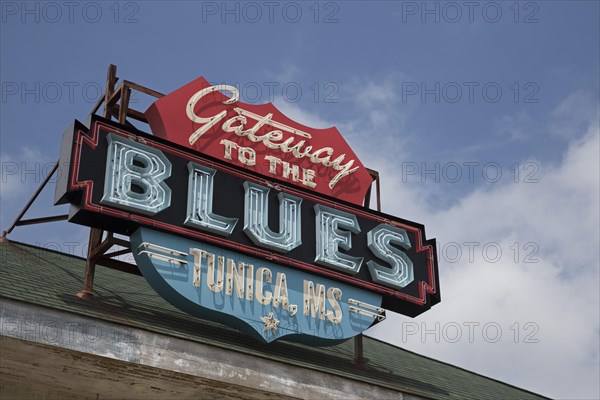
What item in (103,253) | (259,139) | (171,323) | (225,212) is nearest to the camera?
(171,323)

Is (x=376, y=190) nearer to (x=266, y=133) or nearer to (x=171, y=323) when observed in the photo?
(x=266, y=133)

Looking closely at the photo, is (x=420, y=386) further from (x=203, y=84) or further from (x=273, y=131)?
(x=203, y=84)

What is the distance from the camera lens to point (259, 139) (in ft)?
51.2

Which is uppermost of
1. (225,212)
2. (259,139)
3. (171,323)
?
(259,139)

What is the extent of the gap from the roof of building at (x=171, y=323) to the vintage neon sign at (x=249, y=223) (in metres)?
0.34

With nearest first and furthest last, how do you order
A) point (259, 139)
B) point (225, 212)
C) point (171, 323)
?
1. point (171, 323)
2. point (225, 212)
3. point (259, 139)

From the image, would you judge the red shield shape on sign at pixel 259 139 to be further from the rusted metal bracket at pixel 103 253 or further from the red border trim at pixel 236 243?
the rusted metal bracket at pixel 103 253

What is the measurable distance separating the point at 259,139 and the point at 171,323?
4091 mm

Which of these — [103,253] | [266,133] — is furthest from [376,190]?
[103,253]

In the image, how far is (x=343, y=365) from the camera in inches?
568

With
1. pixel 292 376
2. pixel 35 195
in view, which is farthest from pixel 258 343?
pixel 35 195

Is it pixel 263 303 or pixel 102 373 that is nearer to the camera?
pixel 102 373

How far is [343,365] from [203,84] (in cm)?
500

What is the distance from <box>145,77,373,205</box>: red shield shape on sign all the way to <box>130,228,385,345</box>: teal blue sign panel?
1.78 m
